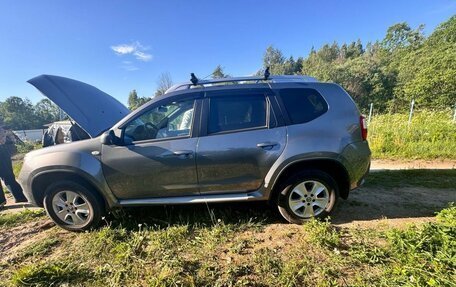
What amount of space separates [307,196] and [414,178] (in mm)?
3145

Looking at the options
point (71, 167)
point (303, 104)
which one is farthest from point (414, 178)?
point (71, 167)

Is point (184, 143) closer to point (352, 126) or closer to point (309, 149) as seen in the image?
point (309, 149)

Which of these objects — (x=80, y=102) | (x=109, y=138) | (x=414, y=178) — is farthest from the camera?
(x=414, y=178)

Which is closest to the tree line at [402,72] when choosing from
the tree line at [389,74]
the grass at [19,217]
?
A: the tree line at [389,74]

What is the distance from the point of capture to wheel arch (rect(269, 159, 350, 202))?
2842mm

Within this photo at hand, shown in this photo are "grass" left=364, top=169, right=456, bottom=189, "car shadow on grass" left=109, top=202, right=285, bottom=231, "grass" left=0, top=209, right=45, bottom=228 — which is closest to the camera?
"car shadow on grass" left=109, top=202, right=285, bottom=231

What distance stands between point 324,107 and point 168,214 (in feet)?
8.85

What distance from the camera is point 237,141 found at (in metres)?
2.77

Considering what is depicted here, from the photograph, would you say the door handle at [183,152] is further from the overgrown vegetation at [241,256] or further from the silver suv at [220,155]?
the overgrown vegetation at [241,256]

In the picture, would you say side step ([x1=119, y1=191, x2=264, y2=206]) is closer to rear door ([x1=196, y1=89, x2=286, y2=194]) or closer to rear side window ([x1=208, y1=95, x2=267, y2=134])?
rear door ([x1=196, y1=89, x2=286, y2=194])

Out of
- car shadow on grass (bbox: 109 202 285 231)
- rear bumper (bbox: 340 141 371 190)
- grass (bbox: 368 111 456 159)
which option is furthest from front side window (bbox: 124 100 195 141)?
grass (bbox: 368 111 456 159)

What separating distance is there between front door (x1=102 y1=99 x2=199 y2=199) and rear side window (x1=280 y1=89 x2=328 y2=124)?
1.24m

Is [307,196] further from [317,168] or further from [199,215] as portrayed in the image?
[199,215]

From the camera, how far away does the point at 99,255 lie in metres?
2.62
